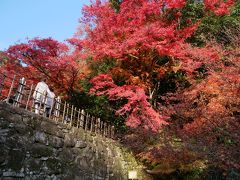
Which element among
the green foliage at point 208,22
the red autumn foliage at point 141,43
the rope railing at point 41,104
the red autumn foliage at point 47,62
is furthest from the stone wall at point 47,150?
the green foliage at point 208,22

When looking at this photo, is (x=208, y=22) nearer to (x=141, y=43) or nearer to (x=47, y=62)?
(x=141, y=43)

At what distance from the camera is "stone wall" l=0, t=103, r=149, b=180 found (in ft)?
18.0

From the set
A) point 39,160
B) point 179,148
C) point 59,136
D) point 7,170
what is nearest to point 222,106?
point 179,148

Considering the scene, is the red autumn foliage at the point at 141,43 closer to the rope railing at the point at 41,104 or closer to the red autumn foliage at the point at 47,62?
the red autumn foliage at the point at 47,62

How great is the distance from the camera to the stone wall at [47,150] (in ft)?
18.0

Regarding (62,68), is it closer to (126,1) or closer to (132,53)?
(132,53)

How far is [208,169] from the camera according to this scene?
9438 mm

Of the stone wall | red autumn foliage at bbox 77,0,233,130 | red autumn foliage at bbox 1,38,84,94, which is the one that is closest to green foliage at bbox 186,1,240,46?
red autumn foliage at bbox 77,0,233,130

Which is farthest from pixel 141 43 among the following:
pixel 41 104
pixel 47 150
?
pixel 47 150

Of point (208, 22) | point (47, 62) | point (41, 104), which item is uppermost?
point (208, 22)

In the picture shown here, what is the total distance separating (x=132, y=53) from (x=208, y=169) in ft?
21.4

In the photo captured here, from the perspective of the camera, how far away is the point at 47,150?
6.61 meters

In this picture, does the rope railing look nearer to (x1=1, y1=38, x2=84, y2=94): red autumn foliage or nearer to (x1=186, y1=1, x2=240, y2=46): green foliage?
(x1=1, y1=38, x2=84, y2=94): red autumn foliage

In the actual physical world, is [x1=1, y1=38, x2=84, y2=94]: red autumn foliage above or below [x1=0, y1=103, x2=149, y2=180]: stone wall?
above
